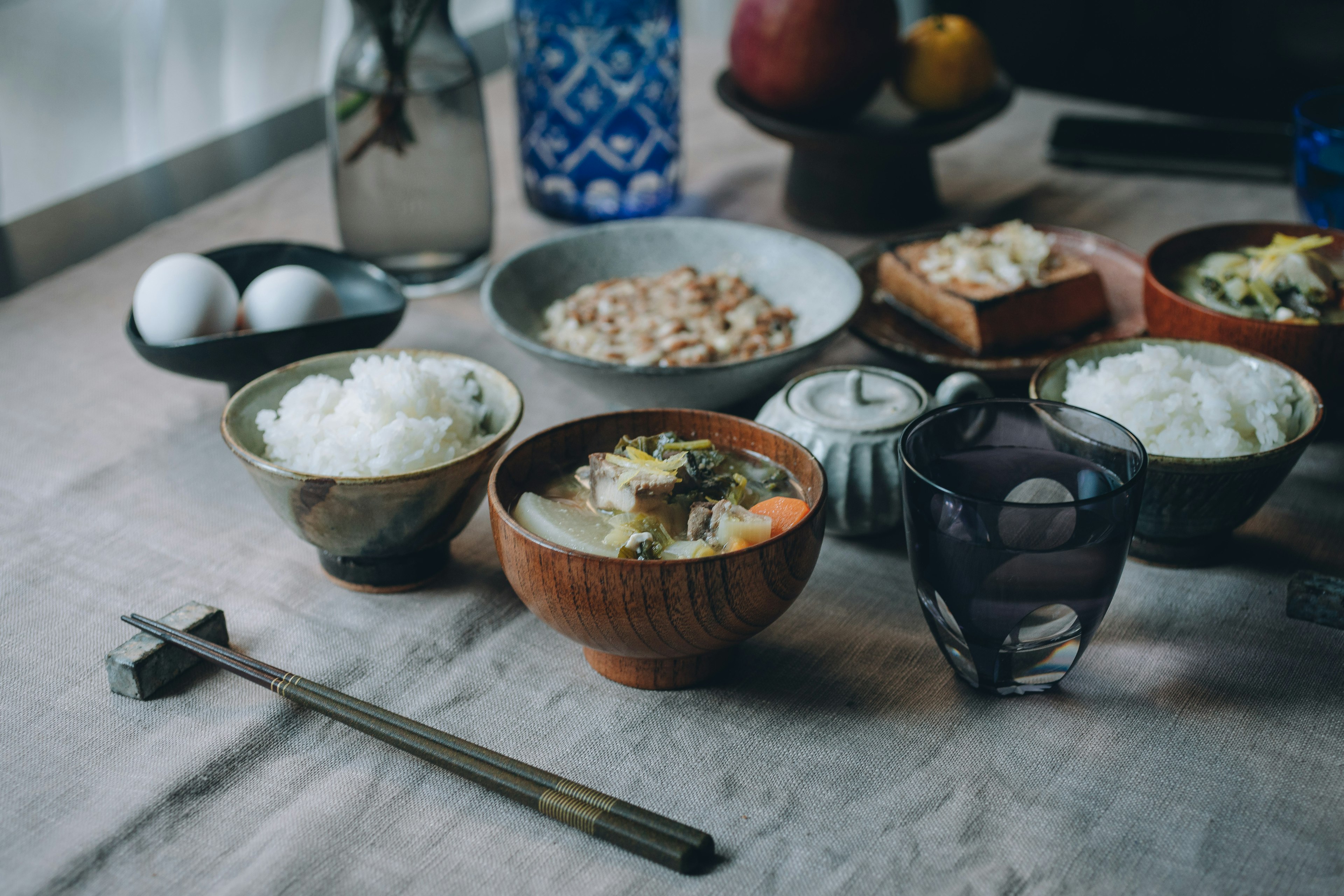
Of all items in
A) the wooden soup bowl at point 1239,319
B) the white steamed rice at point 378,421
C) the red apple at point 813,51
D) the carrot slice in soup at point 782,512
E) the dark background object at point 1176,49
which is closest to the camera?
the carrot slice in soup at point 782,512

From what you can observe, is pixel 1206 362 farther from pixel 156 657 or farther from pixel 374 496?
pixel 156 657

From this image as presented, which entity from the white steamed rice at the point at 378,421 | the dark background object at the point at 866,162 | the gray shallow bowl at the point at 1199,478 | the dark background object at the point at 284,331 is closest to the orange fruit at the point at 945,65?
the dark background object at the point at 866,162

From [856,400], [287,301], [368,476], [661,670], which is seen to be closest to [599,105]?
[287,301]

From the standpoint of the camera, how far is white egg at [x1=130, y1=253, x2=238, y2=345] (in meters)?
1.15

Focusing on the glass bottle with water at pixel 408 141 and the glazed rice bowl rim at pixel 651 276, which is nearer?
the glazed rice bowl rim at pixel 651 276

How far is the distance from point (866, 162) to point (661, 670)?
1021 mm

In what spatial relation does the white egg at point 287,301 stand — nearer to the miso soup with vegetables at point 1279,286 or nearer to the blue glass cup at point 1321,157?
the miso soup with vegetables at point 1279,286

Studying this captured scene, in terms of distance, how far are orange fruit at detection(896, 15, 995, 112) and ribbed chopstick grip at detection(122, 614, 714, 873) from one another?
4.01ft

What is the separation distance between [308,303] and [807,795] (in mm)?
764

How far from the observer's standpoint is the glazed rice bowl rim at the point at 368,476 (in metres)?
0.87

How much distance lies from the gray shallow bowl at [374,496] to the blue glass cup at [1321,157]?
1.04m

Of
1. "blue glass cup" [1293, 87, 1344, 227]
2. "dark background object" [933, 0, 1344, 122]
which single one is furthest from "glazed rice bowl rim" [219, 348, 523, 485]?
"dark background object" [933, 0, 1344, 122]

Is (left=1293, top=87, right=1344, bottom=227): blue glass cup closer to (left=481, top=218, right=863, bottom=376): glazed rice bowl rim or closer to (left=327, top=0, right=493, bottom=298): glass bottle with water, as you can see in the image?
(left=481, top=218, right=863, bottom=376): glazed rice bowl rim

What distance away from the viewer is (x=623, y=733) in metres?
0.83
